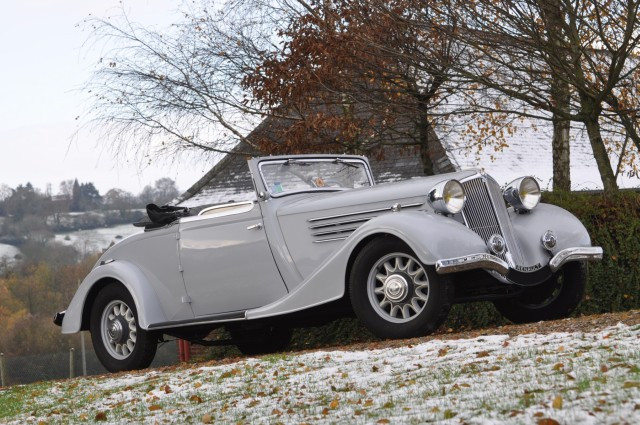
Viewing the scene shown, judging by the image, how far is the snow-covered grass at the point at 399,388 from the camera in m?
5.24

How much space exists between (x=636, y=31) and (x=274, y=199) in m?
5.77

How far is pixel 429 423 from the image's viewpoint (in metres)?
5.18

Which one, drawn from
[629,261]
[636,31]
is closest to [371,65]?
[636,31]

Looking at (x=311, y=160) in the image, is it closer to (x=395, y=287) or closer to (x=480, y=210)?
(x=480, y=210)

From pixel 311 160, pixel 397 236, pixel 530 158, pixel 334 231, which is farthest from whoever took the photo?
pixel 530 158

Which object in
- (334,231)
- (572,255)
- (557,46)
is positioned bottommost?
(572,255)

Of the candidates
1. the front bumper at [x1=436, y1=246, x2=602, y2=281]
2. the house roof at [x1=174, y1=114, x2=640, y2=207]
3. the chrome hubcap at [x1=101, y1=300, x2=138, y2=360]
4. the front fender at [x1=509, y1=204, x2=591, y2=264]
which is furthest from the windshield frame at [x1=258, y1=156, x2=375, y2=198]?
the house roof at [x1=174, y1=114, x2=640, y2=207]

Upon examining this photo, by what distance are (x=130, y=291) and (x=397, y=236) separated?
3.30 meters

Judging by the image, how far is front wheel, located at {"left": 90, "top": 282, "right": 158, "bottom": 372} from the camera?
10.8 m

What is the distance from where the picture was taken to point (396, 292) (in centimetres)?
888

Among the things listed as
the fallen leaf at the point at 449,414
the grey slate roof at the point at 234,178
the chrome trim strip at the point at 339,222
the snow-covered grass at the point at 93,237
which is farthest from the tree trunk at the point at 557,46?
the snow-covered grass at the point at 93,237

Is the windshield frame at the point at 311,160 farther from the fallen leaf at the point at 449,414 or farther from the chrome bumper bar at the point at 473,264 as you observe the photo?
the fallen leaf at the point at 449,414

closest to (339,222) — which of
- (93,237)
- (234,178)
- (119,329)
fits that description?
(119,329)

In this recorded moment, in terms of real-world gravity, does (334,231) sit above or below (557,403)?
above
